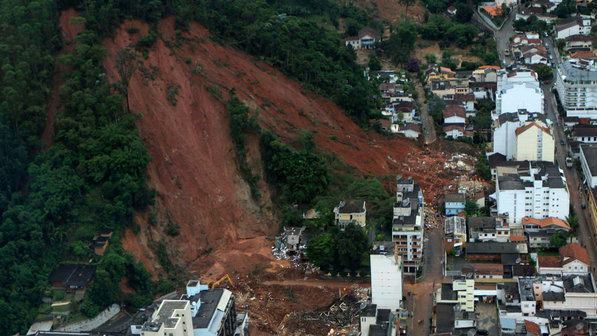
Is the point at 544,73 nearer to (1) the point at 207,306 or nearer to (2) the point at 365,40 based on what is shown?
(2) the point at 365,40

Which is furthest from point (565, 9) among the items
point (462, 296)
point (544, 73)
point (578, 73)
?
point (462, 296)

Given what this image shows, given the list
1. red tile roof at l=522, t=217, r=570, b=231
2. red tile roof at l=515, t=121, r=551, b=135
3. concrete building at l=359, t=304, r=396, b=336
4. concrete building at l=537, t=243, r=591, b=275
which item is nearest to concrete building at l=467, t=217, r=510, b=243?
red tile roof at l=522, t=217, r=570, b=231

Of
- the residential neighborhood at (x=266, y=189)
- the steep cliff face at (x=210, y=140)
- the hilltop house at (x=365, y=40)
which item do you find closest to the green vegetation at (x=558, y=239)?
the residential neighborhood at (x=266, y=189)

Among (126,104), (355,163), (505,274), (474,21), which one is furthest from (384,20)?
(505,274)

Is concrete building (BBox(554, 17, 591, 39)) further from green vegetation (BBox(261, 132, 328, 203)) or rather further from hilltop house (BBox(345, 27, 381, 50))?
green vegetation (BBox(261, 132, 328, 203))

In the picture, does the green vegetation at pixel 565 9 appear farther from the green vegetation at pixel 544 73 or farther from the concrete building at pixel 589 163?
the concrete building at pixel 589 163

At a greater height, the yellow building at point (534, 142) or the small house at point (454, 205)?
the yellow building at point (534, 142)

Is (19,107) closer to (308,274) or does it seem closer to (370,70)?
(308,274)
